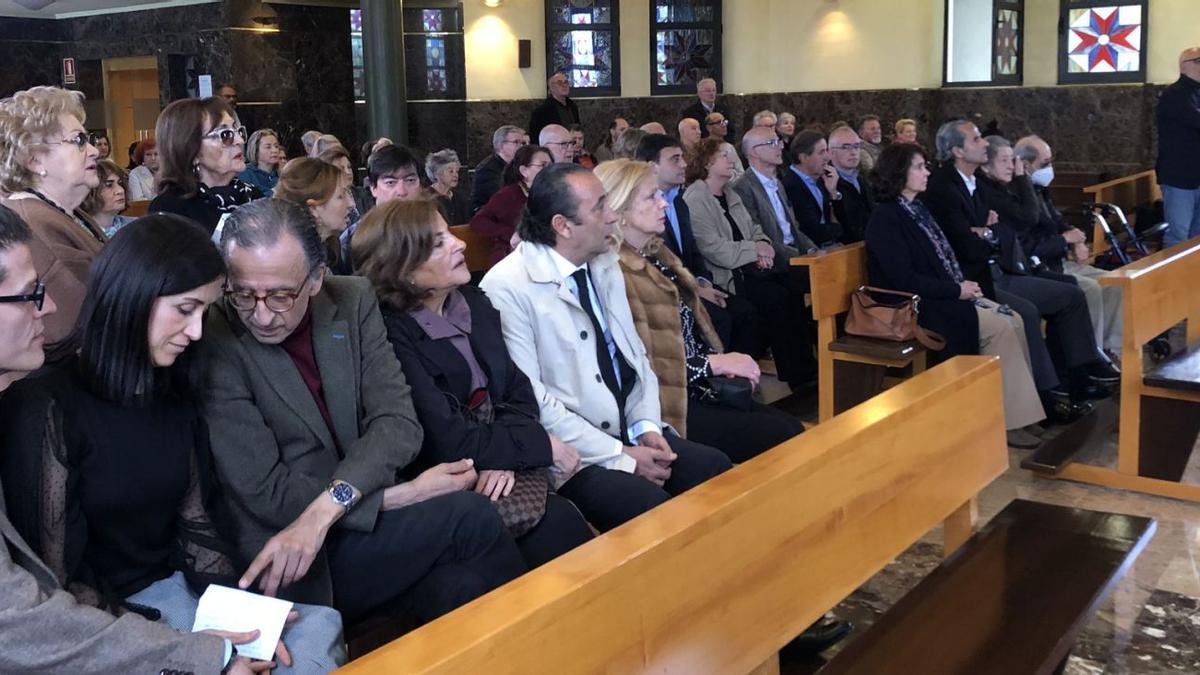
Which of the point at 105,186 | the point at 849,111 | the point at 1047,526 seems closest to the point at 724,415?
the point at 1047,526

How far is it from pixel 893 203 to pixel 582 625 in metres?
4.27

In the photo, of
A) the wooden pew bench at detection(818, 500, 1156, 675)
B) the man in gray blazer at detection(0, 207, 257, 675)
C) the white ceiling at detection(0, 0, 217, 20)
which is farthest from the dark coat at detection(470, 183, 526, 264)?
the white ceiling at detection(0, 0, 217, 20)

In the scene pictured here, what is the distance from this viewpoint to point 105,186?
203 inches

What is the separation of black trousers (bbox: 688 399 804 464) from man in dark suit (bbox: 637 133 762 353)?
165 centimetres

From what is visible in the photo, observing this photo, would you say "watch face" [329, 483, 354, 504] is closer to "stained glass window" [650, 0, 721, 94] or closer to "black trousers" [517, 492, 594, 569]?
"black trousers" [517, 492, 594, 569]

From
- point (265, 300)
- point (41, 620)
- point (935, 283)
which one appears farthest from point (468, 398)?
point (935, 283)

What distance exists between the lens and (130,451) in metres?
2.19

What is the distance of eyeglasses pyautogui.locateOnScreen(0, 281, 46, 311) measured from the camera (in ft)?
6.31

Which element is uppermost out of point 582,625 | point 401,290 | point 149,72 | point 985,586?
point 149,72

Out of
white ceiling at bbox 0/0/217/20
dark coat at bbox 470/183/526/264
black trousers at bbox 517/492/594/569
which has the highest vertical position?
white ceiling at bbox 0/0/217/20

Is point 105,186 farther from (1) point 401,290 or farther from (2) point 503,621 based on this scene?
(2) point 503,621

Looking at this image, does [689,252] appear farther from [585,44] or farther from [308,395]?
[585,44]

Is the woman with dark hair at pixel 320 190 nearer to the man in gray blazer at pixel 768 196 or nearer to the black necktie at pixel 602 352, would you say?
the black necktie at pixel 602 352

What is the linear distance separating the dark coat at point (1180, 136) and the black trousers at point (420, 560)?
7546mm
